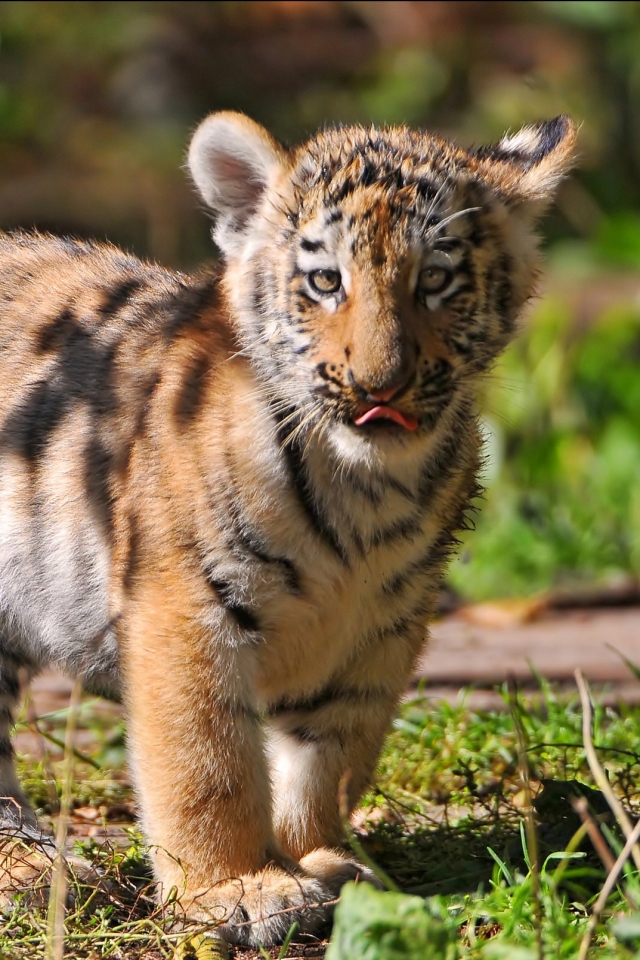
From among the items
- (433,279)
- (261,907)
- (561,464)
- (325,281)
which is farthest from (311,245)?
(561,464)

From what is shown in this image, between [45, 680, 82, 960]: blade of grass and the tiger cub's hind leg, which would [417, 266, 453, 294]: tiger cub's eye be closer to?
[45, 680, 82, 960]: blade of grass

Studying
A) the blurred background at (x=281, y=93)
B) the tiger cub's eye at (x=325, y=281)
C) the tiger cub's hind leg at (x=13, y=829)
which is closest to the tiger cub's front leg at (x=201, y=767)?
the tiger cub's hind leg at (x=13, y=829)

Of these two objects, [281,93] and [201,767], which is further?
[281,93]

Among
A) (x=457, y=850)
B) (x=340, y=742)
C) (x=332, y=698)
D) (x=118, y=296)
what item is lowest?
(x=457, y=850)

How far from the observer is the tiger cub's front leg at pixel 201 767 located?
3436 millimetres

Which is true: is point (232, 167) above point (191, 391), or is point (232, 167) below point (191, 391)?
above

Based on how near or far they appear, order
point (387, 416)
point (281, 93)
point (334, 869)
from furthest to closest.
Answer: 1. point (281, 93)
2. point (334, 869)
3. point (387, 416)

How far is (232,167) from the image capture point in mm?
3779

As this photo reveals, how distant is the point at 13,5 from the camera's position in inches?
566

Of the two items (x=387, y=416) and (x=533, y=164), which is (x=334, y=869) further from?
(x=533, y=164)

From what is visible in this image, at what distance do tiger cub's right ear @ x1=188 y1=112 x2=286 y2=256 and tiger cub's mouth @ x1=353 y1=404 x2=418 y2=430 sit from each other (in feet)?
2.43

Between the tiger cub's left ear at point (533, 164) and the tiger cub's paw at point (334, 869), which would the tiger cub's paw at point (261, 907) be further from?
the tiger cub's left ear at point (533, 164)

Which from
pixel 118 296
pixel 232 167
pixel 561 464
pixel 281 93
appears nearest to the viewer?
pixel 232 167

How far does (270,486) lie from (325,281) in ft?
1.78
